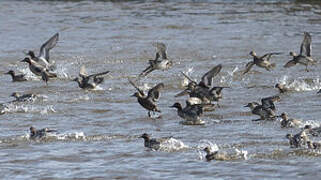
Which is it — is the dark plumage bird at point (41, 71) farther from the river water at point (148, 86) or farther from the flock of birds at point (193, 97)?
the river water at point (148, 86)

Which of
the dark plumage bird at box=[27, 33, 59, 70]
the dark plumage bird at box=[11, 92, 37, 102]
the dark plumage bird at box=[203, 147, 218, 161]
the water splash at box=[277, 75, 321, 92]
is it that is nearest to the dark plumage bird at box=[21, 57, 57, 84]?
the dark plumage bird at box=[27, 33, 59, 70]

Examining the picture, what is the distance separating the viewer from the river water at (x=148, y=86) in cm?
1180

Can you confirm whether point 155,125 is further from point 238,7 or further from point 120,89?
point 238,7

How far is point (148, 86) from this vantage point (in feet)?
Result: 60.9

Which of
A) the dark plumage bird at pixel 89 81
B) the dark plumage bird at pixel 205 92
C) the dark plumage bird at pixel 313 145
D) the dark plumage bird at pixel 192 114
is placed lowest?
the dark plumage bird at pixel 313 145

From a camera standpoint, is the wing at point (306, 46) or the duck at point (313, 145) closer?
the duck at point (313, 145)

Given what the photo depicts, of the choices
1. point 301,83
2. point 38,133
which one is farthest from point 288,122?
point 301,83

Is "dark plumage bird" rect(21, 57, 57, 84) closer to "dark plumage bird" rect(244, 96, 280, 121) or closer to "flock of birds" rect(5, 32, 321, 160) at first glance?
"flock of birds" rect(5, 32, 321, 160)

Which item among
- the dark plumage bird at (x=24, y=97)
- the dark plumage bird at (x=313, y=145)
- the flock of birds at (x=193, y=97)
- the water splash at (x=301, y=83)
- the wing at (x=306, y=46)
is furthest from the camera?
the wing at (x=306, y=46)

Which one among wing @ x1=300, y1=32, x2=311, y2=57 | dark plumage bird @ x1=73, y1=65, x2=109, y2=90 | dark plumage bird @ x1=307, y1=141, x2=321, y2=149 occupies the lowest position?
dark plumage bird @ x1=307, y1=141, x2=321, y2=149

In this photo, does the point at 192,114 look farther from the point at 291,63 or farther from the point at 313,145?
the point at 291,63

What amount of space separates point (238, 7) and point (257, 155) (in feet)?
70.2

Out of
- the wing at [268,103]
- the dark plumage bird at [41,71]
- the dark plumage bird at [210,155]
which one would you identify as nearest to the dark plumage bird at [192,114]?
the wing at [268,103]

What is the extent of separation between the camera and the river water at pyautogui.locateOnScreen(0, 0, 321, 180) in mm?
11797
